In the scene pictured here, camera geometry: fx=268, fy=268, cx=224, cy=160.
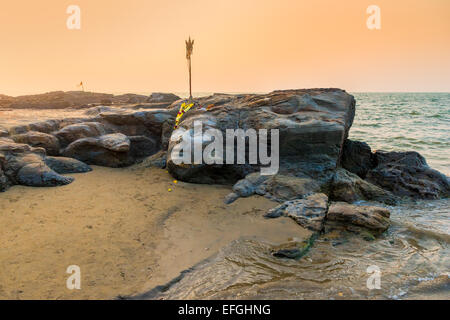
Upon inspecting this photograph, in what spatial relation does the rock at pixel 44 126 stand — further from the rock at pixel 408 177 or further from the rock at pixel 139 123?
the rock at pixel 408 177

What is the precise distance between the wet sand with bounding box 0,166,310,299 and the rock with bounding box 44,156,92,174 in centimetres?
65

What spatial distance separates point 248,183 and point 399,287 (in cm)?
300

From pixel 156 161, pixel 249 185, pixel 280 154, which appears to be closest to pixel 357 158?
pixel 280 154

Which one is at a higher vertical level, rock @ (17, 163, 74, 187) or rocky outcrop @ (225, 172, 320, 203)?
rock @ (17, 163, 74, 187)

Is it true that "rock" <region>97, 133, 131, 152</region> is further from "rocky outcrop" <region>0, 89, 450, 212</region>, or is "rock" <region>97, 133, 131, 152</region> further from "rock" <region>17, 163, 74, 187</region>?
"rock" <region>17, 163, 74, 187</region>

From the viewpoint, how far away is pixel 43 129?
729cm

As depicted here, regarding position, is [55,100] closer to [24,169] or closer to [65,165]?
[65,165]

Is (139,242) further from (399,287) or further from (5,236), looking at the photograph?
(399,287)

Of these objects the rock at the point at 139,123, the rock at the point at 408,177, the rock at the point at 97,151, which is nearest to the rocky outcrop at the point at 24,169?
the rock at the point at 97,151

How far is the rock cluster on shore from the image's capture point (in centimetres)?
488

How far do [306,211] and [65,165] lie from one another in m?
5.29

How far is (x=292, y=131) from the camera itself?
5.98 meters

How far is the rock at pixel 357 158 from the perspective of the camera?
7250 millimetres

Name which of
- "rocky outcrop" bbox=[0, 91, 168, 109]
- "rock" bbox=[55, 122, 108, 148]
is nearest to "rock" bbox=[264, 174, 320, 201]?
"rock" bbox=[55, 122, 108, 148]
